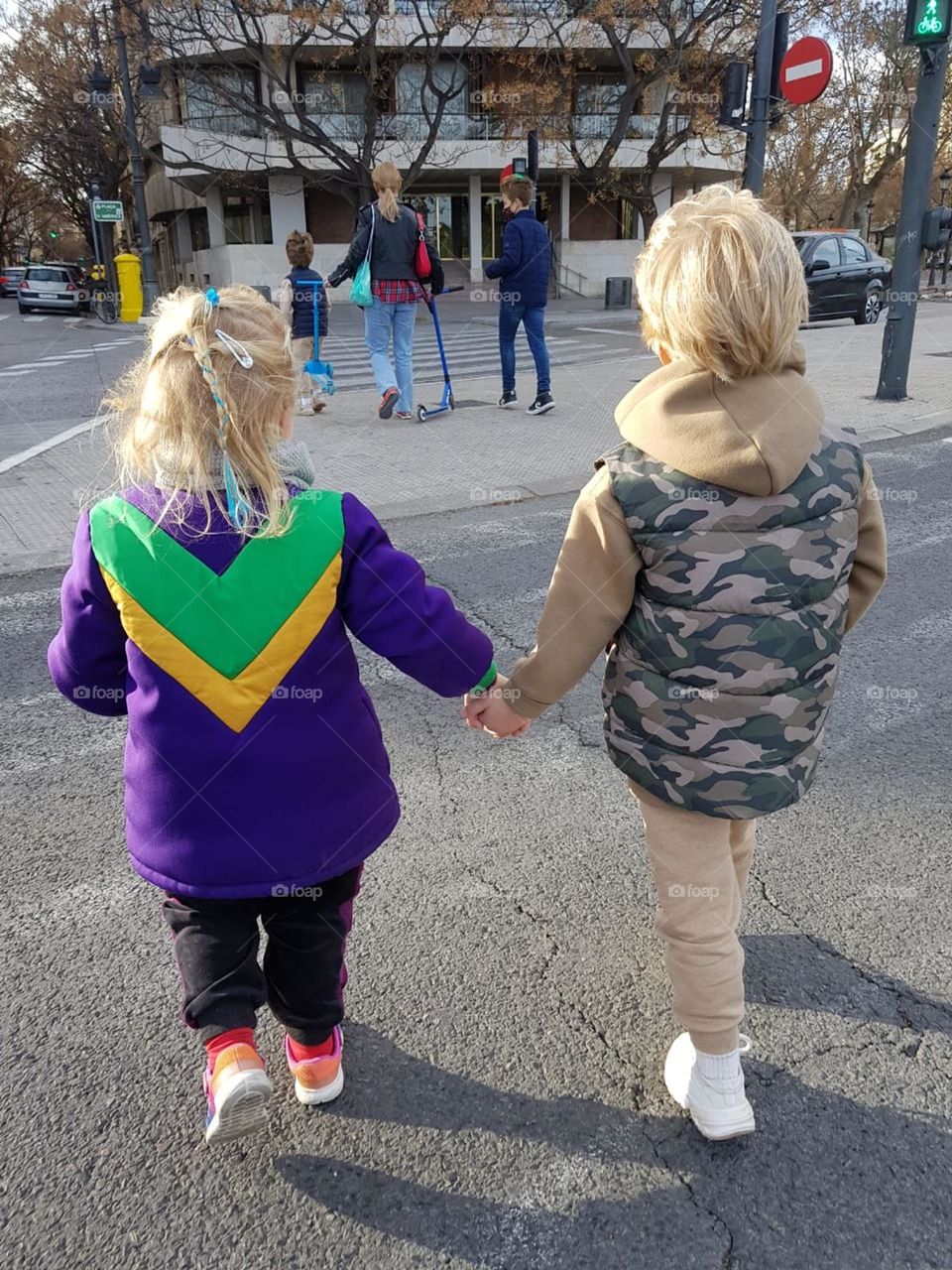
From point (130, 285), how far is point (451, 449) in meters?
21.6

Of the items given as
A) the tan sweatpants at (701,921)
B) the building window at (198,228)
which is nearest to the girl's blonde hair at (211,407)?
the tan sweatpants at (701,921)

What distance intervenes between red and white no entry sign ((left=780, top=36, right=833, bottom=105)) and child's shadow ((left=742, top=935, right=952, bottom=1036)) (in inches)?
354

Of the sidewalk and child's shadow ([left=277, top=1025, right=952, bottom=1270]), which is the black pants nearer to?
child's shadow ([left=277, top=1025, right=952, bottom=1270])

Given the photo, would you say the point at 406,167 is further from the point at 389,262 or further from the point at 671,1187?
the point at 671,1187

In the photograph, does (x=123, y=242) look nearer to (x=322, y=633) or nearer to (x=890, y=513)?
(x=890, y=513)

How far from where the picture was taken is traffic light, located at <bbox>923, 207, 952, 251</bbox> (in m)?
9.30

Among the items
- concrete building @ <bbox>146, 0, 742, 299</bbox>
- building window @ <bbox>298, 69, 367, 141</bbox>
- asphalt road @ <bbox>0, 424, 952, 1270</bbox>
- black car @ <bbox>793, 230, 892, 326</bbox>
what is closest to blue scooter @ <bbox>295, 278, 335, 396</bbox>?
asphalt road @ <bbox>0, 424, 952, 1270</bbox>

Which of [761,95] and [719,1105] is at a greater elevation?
[761,95]

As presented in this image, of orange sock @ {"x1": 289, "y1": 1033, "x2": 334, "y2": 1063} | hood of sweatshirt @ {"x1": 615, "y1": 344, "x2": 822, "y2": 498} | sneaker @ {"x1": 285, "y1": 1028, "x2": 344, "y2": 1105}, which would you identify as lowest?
sneaker @ {"x1": 285, "y1": 1028, "x2": 344, "y2": 1105}

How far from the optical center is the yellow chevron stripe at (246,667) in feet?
5.67

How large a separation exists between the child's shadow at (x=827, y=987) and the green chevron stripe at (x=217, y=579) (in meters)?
1.43

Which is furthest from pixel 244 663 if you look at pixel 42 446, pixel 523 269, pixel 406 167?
pixel 406 167

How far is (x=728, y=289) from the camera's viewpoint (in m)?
1.66

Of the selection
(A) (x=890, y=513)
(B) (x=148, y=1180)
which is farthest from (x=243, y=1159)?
(A) (x=890, y=513)
